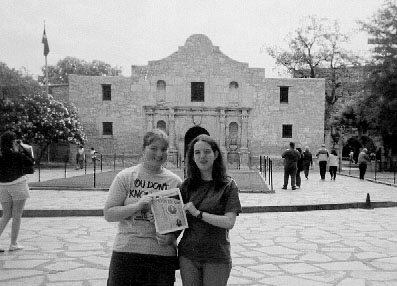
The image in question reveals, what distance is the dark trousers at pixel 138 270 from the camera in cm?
308

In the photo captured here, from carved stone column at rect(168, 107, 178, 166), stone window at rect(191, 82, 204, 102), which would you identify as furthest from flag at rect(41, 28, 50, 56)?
stone window at rect(191, 82, 204, 102)

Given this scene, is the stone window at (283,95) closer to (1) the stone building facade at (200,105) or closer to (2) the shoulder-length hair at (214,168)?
(1) the stone building facade at (200,105)

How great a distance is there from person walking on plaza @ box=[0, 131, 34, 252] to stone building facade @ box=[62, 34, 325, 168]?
2496 centimetres

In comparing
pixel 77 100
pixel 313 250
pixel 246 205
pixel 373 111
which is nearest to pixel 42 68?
pixel 77 100

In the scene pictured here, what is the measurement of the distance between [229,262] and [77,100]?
30.9 m

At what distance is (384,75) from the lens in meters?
27.3

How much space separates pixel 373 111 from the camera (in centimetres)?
2753

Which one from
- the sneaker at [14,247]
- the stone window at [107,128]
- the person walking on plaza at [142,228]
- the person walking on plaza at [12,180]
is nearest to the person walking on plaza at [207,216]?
the person walking on plaza at [142,228]

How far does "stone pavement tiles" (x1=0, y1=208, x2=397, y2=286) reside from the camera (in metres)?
5.36

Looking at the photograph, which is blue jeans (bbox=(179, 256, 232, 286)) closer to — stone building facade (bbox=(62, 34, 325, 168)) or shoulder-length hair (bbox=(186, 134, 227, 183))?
shoulder-length hair (bbox=(186, 134, 227, 183))

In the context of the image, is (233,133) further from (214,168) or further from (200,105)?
(214,168)

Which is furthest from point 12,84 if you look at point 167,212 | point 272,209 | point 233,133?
point 167,212

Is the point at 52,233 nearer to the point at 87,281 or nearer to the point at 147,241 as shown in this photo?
the point at 87,281

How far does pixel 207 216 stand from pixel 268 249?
412 centimetres
